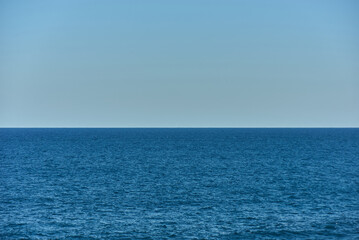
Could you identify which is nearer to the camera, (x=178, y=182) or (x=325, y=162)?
(x=178, y=182)

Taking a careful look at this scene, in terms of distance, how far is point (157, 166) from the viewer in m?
84.0

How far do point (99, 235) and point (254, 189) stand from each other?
2789cm

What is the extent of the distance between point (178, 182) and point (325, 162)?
4481 cm

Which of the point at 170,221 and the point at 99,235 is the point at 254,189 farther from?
the point at 99,235

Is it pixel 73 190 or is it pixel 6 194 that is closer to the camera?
pixel 6 194

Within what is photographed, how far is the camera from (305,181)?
62.9 metres

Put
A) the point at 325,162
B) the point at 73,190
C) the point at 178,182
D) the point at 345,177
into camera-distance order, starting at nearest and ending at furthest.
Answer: the point at 73,190 < the point at 178,182 < the point at 345,177 < the point at 325,162

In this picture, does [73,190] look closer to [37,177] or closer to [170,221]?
[37,177]

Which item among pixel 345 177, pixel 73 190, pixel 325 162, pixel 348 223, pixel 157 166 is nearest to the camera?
pixel 348 223

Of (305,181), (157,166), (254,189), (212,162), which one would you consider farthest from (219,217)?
(212,162)

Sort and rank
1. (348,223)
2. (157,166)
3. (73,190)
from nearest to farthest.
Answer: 1. (348,223)
2. (73,190)
3. (157,166)

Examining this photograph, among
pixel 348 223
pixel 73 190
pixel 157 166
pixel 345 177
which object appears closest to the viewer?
pixel 348 223

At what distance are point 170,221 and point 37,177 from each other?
1410 inches

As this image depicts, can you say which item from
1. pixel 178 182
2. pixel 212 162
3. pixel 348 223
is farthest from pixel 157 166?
pixel 348 223
